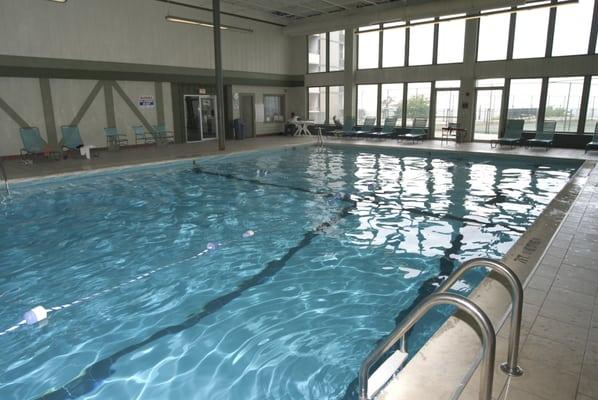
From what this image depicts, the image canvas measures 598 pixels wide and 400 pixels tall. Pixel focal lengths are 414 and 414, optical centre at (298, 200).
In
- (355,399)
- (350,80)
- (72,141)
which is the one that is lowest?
(355,399)

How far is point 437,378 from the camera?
2039 mm

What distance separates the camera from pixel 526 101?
12.7 metres

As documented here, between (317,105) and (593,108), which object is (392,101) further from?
(593,108)

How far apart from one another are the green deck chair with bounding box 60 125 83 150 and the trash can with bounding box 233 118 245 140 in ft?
20.0

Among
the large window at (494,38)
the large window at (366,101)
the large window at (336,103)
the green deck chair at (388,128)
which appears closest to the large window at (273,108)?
the large window at (336,103)

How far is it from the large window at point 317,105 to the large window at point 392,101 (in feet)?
9.42

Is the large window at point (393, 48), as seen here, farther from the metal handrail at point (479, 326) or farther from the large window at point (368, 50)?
the metal handrail at point (479, 326)

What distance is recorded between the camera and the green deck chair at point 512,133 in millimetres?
12030

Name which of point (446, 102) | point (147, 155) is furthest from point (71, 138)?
point (446, 102)

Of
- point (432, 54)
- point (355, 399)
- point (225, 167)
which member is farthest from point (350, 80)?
point (355, 399)

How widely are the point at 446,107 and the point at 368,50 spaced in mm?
3894

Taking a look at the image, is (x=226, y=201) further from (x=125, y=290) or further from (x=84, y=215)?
(x=125, y=290)

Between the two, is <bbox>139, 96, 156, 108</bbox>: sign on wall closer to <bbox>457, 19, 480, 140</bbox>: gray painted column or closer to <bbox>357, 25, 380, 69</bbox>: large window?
<bbox>357, 25, 380, 69</bbox>: large window

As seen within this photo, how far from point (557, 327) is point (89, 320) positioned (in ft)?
11.0
